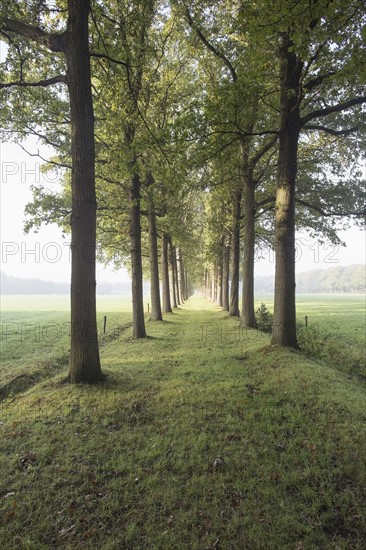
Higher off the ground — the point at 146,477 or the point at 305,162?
the point at 305,162

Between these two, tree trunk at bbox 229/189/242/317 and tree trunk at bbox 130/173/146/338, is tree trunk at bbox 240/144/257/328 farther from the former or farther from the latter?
tree trunk at bbox 130/173/146/338

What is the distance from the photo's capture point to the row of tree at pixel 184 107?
6789mm

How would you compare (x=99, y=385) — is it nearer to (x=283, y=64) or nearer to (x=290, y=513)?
(x=290, y=513)

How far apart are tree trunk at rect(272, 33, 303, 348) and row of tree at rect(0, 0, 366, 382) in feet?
0.12

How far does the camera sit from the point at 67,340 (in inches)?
608

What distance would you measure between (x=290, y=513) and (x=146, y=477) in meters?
1.75

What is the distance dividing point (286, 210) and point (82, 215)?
6.15 m

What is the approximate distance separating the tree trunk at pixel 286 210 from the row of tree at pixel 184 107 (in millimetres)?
36

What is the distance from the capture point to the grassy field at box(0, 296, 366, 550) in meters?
3.03

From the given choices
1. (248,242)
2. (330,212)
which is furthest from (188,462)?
(330,212)

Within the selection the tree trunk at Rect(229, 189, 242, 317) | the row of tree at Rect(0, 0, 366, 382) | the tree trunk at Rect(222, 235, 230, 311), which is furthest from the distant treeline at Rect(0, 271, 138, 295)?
the row of tree at Rect(0, 0, 366, 382)

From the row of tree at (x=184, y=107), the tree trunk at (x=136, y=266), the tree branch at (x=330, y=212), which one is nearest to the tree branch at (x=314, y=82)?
the row of tree at (x=184, y=107)

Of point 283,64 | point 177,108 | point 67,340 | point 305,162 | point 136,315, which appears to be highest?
point 177,108

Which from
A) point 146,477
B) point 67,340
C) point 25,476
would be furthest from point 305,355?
point 67,340
